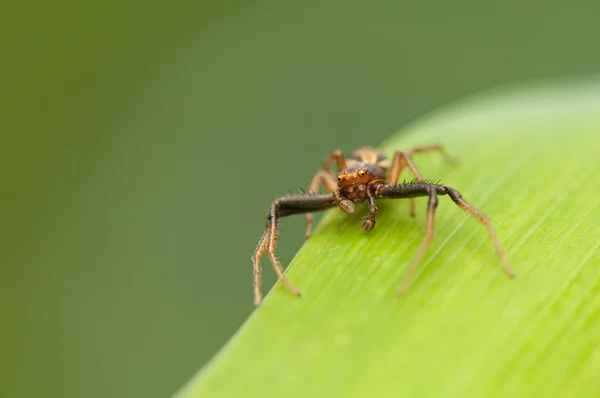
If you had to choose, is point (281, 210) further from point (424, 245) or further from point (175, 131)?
point (175, 131)

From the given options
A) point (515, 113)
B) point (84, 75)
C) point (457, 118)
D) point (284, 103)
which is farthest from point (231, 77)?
point (515, 113)

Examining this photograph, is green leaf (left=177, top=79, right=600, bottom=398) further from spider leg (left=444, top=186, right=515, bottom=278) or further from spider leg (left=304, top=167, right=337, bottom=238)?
spider leg (left=304, top=167, right=337, bottom=238)

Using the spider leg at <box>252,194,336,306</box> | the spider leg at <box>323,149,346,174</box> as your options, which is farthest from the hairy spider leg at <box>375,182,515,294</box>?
the spider leg at <box>323,149,346,174</box>

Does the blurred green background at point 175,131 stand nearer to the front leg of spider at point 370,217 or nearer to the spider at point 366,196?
the spider at point 366,196

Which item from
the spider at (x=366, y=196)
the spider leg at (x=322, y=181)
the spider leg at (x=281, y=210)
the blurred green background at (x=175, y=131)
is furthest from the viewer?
the blurred green background at (x=175, y=131)

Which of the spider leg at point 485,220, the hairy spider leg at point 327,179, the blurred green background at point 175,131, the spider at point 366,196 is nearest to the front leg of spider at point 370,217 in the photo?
the spider at point 366,196

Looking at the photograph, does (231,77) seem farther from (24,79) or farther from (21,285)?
(21,285)
